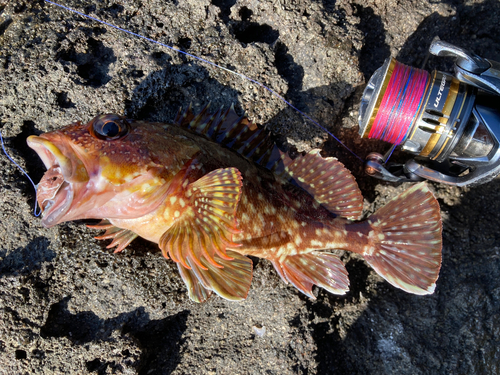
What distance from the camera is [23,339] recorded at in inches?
94.7

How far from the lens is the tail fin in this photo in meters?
2.63

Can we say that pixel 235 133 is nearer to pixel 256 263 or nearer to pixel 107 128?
pixel 107 128

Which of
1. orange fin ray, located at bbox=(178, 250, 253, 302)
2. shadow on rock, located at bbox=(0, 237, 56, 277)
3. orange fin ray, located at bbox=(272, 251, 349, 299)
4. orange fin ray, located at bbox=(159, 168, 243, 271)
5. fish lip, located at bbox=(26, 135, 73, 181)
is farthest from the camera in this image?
orange fin ray, located at bbox=(272, 251, 349, 299)

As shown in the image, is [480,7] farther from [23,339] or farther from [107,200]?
[23,339]

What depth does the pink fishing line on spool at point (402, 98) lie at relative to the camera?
8.15 feet

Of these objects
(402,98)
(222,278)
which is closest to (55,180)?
(222,278)

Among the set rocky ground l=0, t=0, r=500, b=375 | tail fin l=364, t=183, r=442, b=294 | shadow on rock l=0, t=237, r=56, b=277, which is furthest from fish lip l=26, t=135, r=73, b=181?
tail fin l=364, t=183, r=442, b=294

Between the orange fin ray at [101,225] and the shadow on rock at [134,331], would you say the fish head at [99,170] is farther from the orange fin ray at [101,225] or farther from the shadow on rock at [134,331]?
the shadow on rock at [134,331]

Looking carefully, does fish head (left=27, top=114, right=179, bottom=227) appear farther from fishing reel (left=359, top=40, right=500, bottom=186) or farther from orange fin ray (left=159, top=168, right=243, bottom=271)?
fishing reel (left=359, top=40, right=500, bottom=186)

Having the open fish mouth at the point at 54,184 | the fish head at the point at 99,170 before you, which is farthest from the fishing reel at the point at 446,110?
the open fish mouth at the point at 54,184

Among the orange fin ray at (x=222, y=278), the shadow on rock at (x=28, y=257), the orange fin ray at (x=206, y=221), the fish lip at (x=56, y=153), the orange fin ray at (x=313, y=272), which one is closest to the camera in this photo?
the fish lip at (x=56, y=153)

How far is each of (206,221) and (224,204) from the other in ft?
0.58

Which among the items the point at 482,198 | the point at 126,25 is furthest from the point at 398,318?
the point at 126,25

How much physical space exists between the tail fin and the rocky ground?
1.64ft
